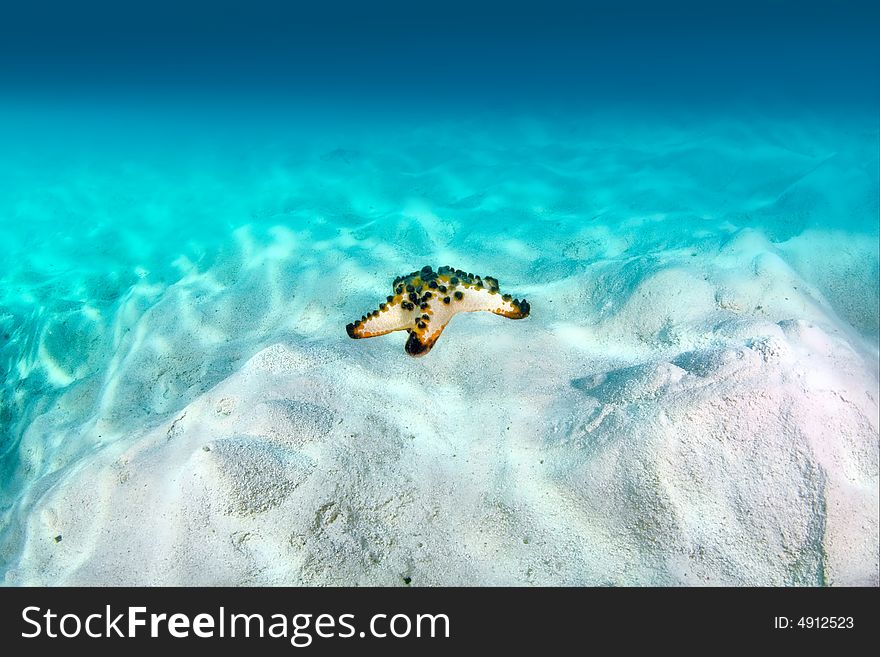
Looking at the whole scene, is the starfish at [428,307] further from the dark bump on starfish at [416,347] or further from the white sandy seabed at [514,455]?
the white sandy seabed at [514,455]

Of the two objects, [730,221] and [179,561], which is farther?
[730,221]

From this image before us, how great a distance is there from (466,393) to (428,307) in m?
0.89

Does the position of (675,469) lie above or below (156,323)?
below

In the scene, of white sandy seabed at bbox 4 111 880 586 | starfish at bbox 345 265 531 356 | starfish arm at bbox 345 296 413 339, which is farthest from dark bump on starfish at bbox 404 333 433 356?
starfish arm at bbox 345 296 413 339

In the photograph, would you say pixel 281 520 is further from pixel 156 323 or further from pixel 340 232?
pixel 340 232

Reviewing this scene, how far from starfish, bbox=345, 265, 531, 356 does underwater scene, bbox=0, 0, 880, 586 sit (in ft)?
0.09

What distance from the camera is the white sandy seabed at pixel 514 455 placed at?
271 cm

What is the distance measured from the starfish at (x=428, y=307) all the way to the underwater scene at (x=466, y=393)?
0.03 metres

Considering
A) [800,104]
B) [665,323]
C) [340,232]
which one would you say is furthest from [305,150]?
[800,104]

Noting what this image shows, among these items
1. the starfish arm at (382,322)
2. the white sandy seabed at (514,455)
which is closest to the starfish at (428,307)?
the starfish arm at (382,322)

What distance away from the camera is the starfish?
A: 430 centimetres

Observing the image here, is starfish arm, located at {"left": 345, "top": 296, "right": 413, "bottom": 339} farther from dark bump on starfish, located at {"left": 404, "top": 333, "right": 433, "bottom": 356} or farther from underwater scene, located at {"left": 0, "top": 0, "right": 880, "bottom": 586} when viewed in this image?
dark bump on starfish, located at {"left": 404, "top": 333, "right": 433, "bottom": 356}

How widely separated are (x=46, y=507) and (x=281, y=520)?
1695 mm

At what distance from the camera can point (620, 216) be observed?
26.9 ft
